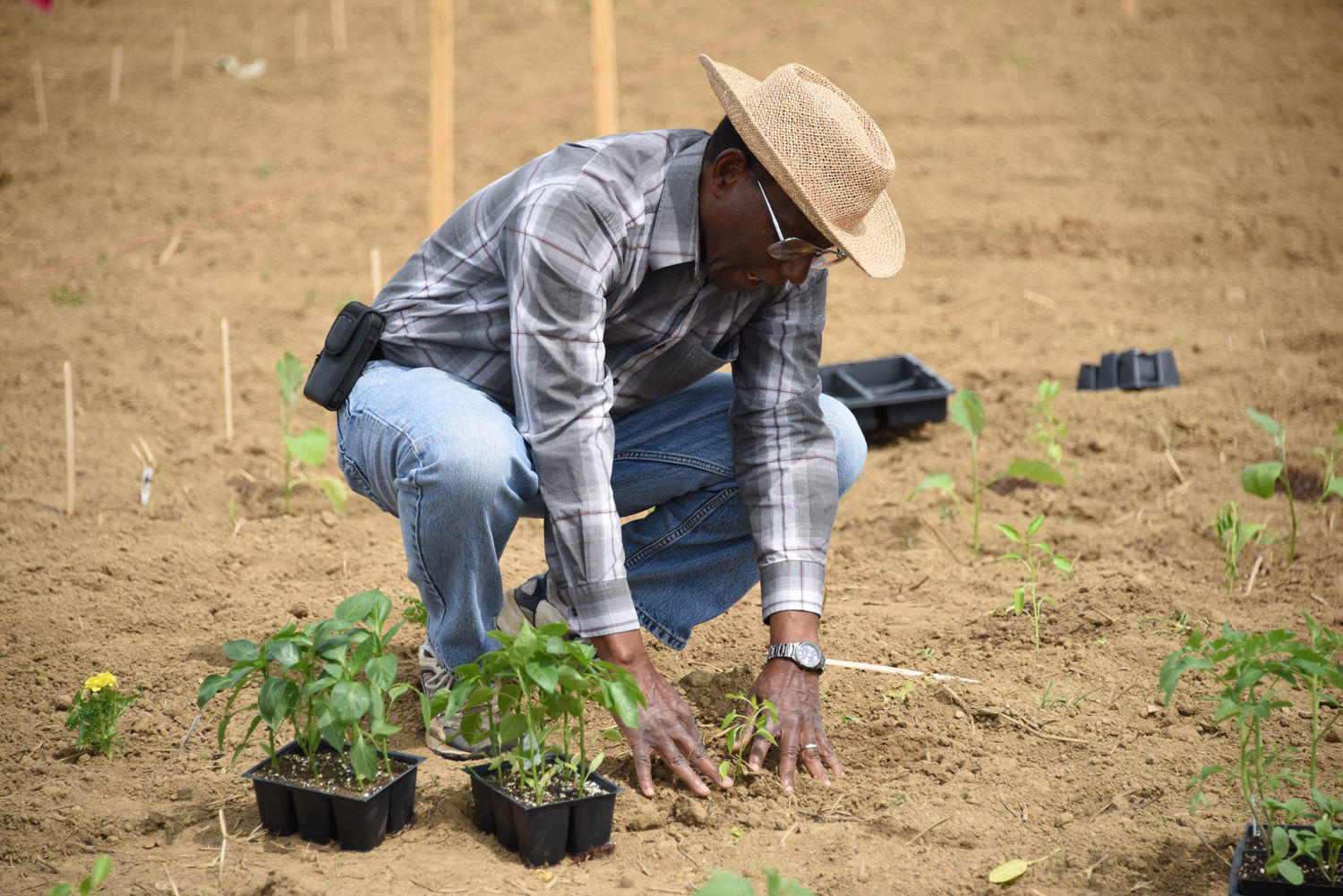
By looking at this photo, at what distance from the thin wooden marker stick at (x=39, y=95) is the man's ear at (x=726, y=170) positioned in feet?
22.3

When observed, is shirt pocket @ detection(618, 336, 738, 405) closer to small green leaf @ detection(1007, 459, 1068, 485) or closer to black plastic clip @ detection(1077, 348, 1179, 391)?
small green leaf @ detection(1007, 459, 1068, 485)

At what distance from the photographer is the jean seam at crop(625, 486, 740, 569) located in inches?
106

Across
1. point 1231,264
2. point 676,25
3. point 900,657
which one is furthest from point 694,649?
point 676,25

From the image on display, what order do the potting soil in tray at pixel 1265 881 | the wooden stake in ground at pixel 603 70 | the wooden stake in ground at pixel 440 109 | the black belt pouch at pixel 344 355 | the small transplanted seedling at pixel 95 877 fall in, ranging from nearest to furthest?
the small transplanted seedling at pixel 95 877 → the potting soil in tray at pixel 1265 881 → the black belt pouch at pixel 344 355 → the wooden stake in ground at pixel 440 109 → the wooden stake in ground at pixel 603 70

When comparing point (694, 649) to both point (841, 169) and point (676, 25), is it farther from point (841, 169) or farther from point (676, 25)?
point (676, 25)

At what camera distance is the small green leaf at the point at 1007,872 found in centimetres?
202

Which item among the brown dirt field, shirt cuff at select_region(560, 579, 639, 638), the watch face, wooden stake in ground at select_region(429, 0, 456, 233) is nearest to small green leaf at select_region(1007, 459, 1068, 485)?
the brown dirt field

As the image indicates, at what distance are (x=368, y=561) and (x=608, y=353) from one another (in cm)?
122

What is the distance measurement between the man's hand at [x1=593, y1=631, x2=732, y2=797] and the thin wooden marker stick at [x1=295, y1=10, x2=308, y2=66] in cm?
806

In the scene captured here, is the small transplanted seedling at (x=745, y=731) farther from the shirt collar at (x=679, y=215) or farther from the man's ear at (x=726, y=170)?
the man's ear at (x=726, y=170)

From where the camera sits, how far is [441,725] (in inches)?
96.2

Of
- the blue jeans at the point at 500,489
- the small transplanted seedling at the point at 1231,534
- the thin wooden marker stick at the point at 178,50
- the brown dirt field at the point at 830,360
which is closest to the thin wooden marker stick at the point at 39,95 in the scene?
the brown dirt field at the point at 830,360

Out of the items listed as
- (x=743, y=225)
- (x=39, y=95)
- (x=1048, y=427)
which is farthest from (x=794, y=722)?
(x=39, y=95)

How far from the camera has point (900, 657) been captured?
283 cm
